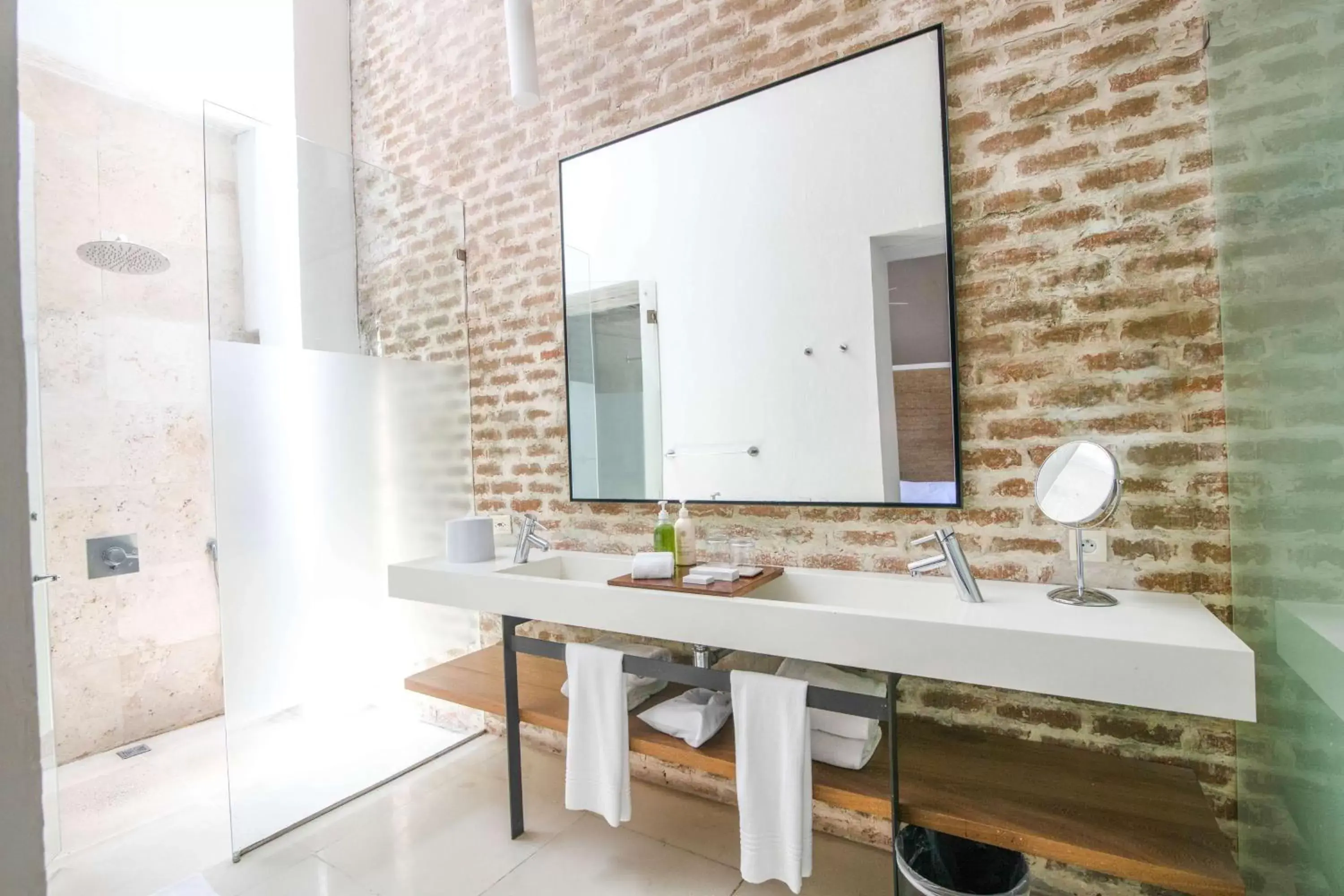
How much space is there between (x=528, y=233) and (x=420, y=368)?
0.77m

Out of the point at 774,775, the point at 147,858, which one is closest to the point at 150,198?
the point at 147,858

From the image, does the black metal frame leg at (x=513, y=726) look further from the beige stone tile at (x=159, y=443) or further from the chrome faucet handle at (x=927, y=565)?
the beige stone tile at (x=159, y=443)

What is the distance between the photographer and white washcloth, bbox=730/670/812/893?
5.28ft

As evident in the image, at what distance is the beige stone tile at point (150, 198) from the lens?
3033mm

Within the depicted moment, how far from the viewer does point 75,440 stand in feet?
9.36

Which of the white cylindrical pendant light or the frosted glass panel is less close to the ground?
the white cylindrical pendant light

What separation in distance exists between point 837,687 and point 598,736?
2.40 ft

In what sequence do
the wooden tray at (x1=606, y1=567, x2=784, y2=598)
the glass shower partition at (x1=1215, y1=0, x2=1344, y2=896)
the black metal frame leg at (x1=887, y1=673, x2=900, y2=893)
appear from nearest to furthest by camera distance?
the glass shower partition at (x1=1215, y1=0, x2=1344, y2=896), the black metal frame leg at (x1=887, y1=673, x2=900, y2=893), the wooden tray at (x1=606, y1=567, x2=784, y2=598)

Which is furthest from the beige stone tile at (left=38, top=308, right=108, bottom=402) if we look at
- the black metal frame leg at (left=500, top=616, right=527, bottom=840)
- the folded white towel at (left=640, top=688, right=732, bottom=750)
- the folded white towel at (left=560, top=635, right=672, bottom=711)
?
the folded white towel at (left=640, top=688, right=732, bottom=750)

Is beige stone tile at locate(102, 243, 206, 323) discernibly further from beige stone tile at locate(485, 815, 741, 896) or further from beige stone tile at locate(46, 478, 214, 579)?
beige stone tile at locate(485, 815, 741, 896)

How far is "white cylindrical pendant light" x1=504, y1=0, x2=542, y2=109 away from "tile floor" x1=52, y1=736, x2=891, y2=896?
2718 millimetres

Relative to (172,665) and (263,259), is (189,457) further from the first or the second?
(263,259)

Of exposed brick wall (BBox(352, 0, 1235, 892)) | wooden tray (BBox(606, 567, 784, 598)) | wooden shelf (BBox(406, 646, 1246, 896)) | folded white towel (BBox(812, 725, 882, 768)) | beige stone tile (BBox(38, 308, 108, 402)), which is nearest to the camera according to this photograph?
wooden shelf (BBox(406, 646, 1246, 896))

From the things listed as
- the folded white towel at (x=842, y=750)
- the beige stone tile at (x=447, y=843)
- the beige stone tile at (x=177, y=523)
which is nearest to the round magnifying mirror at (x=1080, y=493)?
the folded white towel at (x=842, y=750)
